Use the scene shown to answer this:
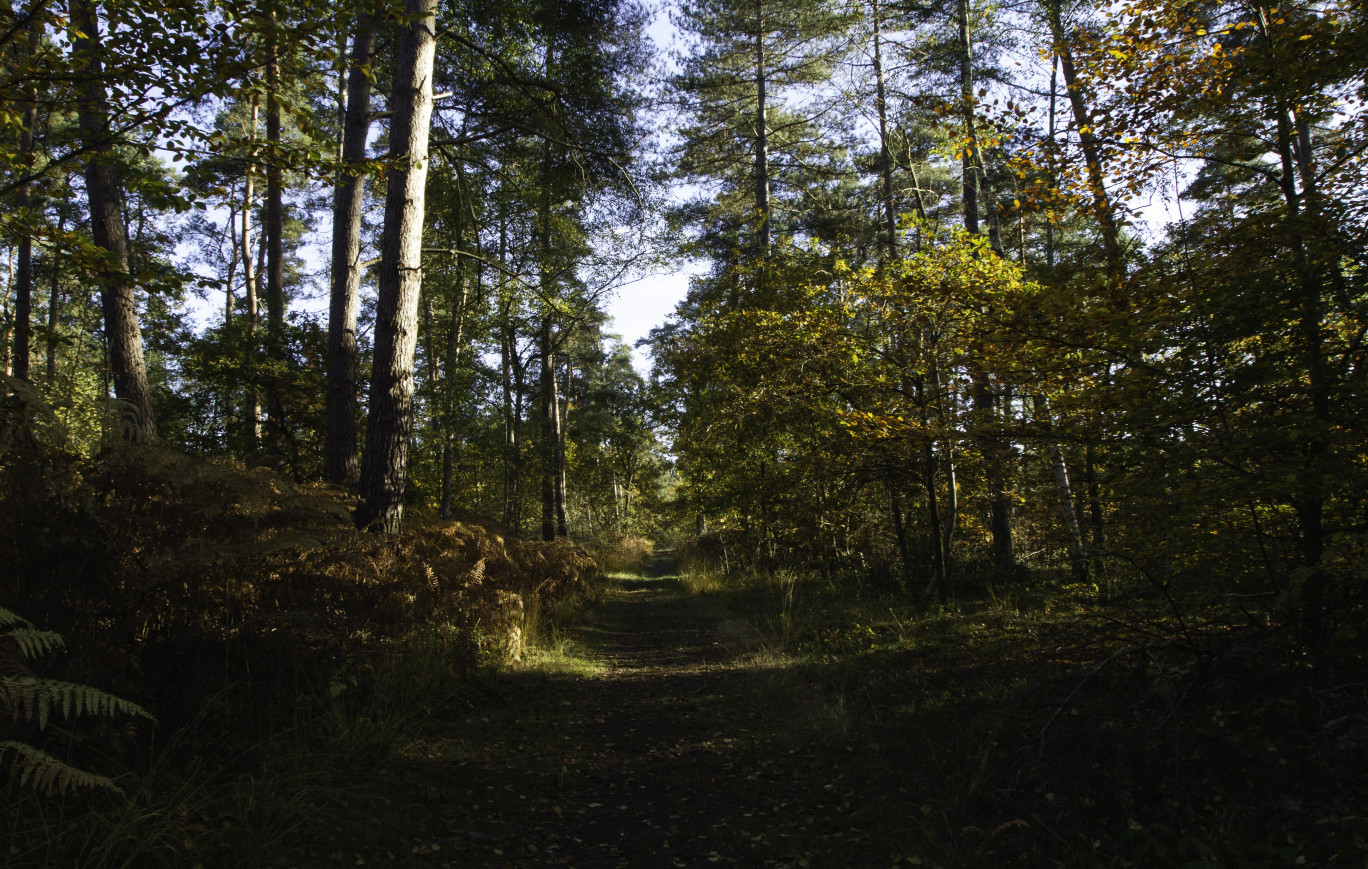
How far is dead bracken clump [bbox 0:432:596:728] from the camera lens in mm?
3104

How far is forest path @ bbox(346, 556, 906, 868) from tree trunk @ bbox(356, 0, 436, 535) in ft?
8.07

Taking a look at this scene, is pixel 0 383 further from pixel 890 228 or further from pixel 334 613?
pixel 890 228

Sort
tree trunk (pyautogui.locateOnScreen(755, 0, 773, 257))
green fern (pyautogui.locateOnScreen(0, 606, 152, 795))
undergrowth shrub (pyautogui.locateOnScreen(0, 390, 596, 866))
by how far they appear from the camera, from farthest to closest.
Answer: tree trunk (pyautogui.locateOnScreen(755, 0, 773, 257)) < undergrowth shrub (pyautogui.locateOnScreen(0, 390, 596, 866)) < green fern (pyautogui.locateOnScreen(0, 606, 152, 795))

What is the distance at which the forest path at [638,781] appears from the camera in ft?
10.3

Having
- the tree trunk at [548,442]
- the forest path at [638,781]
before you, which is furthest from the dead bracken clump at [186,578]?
the tree trunk at [548,442]

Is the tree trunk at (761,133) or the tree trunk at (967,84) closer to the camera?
the tree trunk at (967,84)

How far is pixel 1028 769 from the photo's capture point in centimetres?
333

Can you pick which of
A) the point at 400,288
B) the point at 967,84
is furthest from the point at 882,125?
the point at 400,288

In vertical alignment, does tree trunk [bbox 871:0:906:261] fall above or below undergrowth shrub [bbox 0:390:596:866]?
above

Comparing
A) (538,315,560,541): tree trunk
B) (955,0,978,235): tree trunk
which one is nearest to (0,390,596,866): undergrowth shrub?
(955,0,978,235): tree trunk

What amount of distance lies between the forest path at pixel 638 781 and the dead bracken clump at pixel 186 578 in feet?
3.27

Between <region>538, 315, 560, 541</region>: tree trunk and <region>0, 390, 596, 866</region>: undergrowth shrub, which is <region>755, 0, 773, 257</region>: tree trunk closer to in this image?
<region>538, 315, 560, 541</region>: tree trunk

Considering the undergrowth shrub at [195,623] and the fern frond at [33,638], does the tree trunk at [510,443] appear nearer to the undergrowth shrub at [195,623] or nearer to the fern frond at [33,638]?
the undergrowth shrub at [195,623]

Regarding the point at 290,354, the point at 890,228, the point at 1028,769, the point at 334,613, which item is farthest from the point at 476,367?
the point at 1028,769
